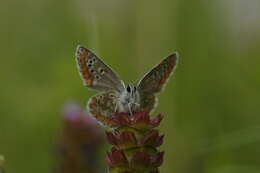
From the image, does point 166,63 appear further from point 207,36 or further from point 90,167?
point 207,36

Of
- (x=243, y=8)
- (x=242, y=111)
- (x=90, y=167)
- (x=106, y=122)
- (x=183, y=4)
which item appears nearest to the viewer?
(x=106, y=122)

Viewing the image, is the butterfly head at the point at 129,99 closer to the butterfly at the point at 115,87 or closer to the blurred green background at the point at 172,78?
the butterfly at the point at 115,87

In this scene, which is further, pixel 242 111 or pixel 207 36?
pixel 207 36

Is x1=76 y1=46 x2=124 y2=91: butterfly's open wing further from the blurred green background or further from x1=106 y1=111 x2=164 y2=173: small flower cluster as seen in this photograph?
the blurred green background

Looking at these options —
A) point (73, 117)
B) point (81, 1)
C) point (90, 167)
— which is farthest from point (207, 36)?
point (90, 167)

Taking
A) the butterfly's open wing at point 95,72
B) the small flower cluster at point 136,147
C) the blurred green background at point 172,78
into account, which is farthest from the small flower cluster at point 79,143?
the small flower cluster at point 136,147

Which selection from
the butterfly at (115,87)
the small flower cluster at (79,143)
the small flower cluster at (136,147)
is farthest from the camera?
the small flower cluster at (79,143)

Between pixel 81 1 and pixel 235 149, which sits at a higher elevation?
pixel 81 1

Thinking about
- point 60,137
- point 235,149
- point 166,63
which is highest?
point 166,63

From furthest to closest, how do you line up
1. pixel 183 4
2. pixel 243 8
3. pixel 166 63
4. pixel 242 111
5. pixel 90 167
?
pixel 243 8 → pixel 183 4 → pixel 242 111 → pixel 90 167 → pixel 166 63
